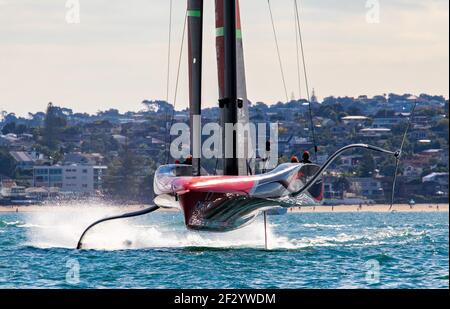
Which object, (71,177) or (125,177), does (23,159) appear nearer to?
(71,177)

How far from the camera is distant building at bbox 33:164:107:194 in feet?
373

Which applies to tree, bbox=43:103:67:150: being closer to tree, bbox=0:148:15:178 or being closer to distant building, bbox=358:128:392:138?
tree, bbox=0:148:15:178

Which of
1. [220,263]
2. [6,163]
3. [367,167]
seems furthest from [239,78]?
[367,167]

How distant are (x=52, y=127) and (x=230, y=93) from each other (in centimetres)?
10330

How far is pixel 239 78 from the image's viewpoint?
1128 inches

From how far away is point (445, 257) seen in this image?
2867 cm

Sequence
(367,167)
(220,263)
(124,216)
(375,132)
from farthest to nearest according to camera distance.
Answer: (375,132), (367,167), (124,216), (220,263)

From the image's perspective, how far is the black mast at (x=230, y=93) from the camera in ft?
88.3

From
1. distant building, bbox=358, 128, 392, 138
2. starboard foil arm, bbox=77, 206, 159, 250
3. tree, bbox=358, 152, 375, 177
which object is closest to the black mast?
starboard foil arm, bbox=77, 206, 159, 250

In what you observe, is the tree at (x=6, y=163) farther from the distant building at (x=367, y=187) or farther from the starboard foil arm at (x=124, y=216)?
the starboard foil arm at (x=124, y=216)

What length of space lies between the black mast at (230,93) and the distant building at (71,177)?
8578 cm
